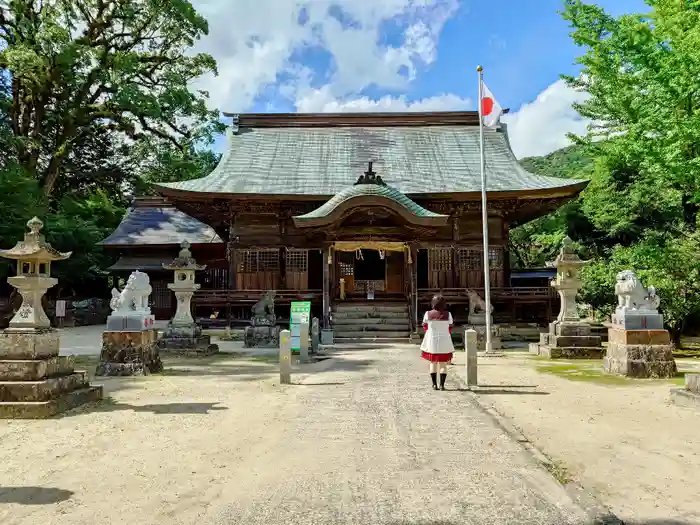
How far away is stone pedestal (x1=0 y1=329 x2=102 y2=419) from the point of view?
6242 mm

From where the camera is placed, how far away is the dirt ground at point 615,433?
367 cm

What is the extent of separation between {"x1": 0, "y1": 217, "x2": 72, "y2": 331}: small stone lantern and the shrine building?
9.83 m

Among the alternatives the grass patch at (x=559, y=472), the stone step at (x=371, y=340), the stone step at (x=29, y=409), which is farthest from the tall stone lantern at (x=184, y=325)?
the grass patch at (x=559, y=472)

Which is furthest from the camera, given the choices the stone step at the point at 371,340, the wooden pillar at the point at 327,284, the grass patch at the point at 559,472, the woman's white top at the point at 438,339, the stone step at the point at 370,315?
the stone step at the point at 370,315

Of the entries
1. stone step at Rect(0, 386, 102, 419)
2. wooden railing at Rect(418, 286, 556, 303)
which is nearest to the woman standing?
stone step at Rect(0, 386, 102, 419)

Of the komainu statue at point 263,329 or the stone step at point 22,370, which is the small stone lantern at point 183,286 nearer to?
the komainu statue at point 263,329

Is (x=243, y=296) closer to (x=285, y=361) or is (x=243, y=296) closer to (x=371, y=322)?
(x=371, y=322)

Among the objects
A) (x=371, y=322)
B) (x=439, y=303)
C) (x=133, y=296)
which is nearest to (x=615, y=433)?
(x=439, y=303)

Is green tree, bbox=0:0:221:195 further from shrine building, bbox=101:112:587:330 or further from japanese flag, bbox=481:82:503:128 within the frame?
japanese flag, bbox=481:82:503:128

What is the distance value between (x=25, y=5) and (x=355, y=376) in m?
26.8

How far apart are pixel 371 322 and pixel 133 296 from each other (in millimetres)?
8966

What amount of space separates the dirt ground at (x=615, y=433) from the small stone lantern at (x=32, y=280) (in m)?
6.54

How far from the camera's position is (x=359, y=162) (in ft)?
72.0

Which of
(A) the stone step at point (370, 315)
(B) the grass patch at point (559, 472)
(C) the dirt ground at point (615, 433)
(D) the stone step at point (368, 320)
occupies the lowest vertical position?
(C) the dirt ground at point (615, 433)
